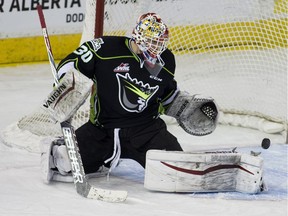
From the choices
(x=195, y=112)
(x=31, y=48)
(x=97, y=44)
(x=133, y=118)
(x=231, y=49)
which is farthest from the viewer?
(x=31, y=48)

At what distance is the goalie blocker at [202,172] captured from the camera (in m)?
4.27

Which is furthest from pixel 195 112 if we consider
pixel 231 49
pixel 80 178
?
pixel 231 49

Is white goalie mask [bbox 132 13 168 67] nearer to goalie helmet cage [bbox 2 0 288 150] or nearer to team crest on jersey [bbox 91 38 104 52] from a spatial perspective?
team crest on jersey [bbox 91 38 104 52]

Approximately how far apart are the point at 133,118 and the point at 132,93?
14 cm

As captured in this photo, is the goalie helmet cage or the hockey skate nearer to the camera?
the hockey skate

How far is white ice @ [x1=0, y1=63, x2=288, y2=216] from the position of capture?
4.03 metres

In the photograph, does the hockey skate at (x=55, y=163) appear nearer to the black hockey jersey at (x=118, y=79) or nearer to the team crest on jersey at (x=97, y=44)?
the black hockey jersey at (x=118, y=79)

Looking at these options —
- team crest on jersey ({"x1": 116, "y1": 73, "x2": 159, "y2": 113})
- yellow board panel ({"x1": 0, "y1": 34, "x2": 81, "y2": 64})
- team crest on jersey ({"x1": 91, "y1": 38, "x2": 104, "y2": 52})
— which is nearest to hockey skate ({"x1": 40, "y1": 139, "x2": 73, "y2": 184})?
team crest on jersey ({"x1": 116, "y1": 73, "x2": 159, "y2": 113})

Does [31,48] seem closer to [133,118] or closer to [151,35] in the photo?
[133,118]

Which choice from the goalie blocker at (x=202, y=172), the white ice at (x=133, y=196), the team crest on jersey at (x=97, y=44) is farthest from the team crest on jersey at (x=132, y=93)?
the white ice at (x=133, y=196)

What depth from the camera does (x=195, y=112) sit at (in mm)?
4691

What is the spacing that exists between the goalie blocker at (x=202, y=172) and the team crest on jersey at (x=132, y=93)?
245 mm

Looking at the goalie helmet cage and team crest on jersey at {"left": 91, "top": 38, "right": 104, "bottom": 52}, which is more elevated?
team crest on jersey at {"left": 91, "top": 38, "right": 104, "bottom": 52}

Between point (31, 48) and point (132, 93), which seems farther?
point (31, 48)
